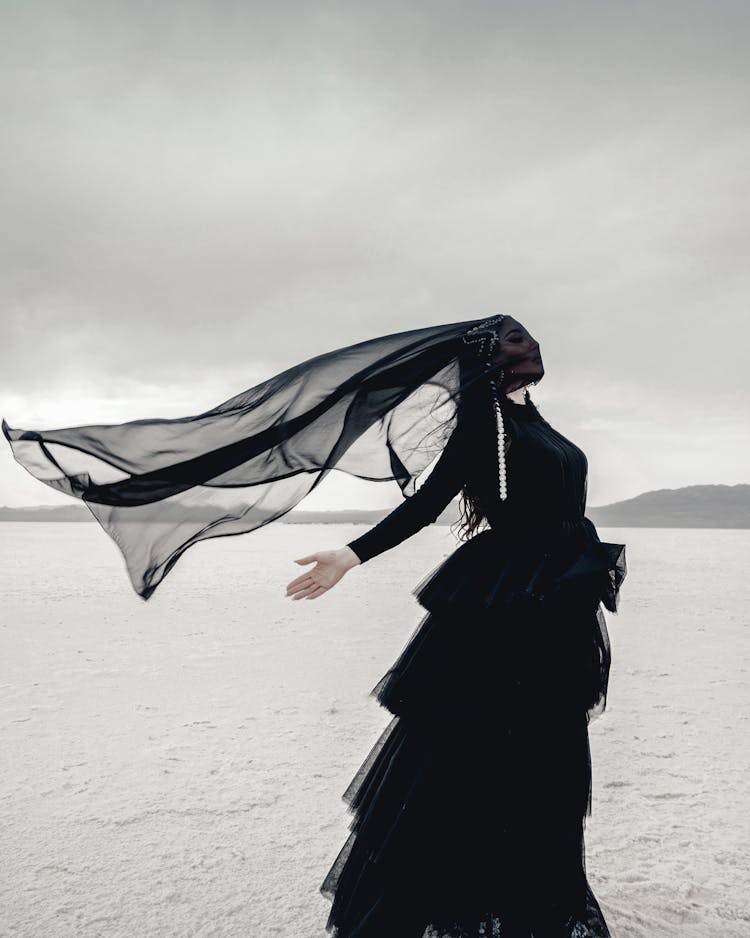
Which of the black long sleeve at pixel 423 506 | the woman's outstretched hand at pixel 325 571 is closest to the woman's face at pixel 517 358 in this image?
the black long sleeve at pixel 423 506

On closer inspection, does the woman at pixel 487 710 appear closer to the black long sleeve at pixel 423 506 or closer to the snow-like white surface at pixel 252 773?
the black long sleeve at pixel 423 506

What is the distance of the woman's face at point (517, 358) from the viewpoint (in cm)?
262

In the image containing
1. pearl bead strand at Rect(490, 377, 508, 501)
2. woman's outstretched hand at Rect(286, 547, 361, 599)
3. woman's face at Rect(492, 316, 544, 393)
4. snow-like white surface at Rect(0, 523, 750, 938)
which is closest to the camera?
woman's outstretched hand at Rect(286, 547, 361, 599)

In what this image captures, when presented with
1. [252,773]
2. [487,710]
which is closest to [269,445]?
[487,710]

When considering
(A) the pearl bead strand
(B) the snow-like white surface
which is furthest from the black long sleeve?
(B) the snow-like white surface

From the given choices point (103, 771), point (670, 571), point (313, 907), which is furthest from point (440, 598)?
point (670, 571)

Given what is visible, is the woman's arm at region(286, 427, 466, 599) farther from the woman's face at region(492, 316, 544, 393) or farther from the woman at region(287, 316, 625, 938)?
the woman's face at region(492, 316, 544, 393)

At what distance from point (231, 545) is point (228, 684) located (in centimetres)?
2240

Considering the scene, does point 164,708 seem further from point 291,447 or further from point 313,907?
point 291,447

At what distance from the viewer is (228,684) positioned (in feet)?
21.8

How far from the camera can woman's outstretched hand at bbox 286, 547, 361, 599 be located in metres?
2.35

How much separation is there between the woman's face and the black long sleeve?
30 cm

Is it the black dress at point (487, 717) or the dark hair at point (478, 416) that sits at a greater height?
the dark hair at point (478, 416)

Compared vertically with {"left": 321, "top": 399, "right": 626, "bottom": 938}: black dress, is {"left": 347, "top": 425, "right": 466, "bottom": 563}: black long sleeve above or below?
above
